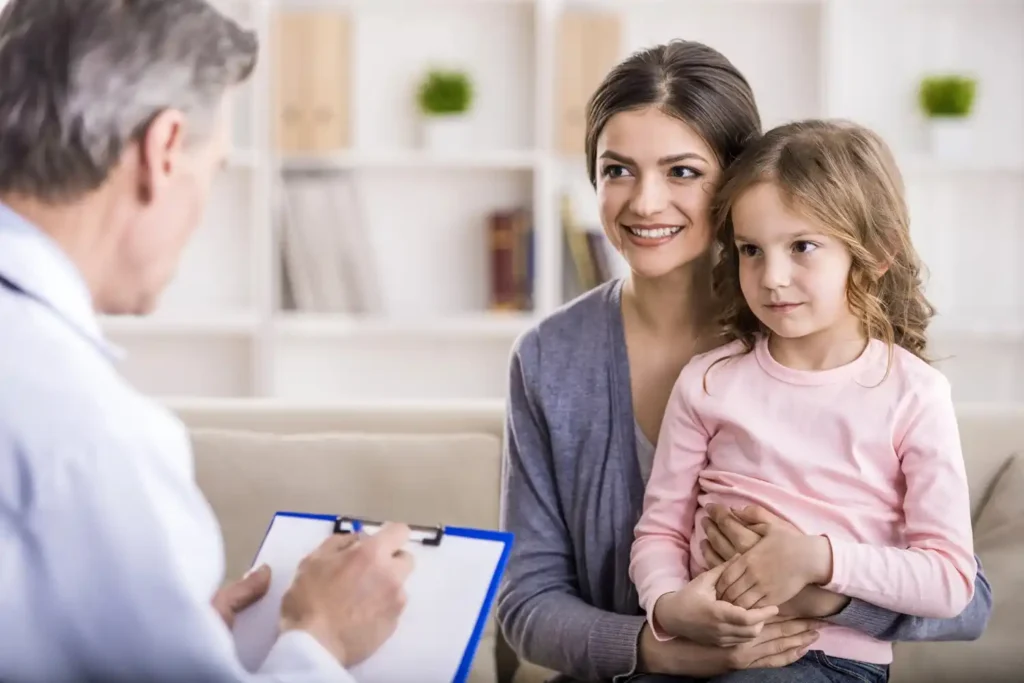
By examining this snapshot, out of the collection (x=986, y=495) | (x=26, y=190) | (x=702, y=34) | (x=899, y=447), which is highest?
(x=702, y=34)

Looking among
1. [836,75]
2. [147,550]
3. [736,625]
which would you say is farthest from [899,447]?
[836,75]

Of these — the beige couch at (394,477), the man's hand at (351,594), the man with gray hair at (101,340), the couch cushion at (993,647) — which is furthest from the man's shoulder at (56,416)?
the couch cushion at (993,647)

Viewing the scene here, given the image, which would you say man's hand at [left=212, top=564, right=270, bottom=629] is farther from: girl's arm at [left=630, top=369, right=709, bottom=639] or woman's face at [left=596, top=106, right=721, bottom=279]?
woman's face at [left=596, top=106, right=721, bottom=279]

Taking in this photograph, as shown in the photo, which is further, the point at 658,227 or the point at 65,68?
the point at 658,227

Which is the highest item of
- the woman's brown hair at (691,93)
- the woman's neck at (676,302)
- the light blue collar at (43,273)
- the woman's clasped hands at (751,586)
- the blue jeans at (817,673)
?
the woman's brown hair at (691,93)

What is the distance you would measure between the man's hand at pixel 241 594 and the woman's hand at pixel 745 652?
1.56ft

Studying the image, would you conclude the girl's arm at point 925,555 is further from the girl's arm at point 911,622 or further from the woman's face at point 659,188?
the woman's face at point 659,188

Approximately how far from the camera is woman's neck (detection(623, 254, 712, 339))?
4.74 feet

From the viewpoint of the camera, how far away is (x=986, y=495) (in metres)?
1.68

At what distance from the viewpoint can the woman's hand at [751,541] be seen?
1.17 meters

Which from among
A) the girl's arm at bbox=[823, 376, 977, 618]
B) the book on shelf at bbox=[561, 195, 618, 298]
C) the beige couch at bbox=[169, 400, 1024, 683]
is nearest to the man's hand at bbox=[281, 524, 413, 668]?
the girl's arm at bbox=[823, 376, 977, 618]

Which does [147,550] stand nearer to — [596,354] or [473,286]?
[596,354]

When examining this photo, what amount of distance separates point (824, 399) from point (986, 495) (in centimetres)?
59

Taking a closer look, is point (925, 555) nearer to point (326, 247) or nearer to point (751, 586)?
point (751, 586)
